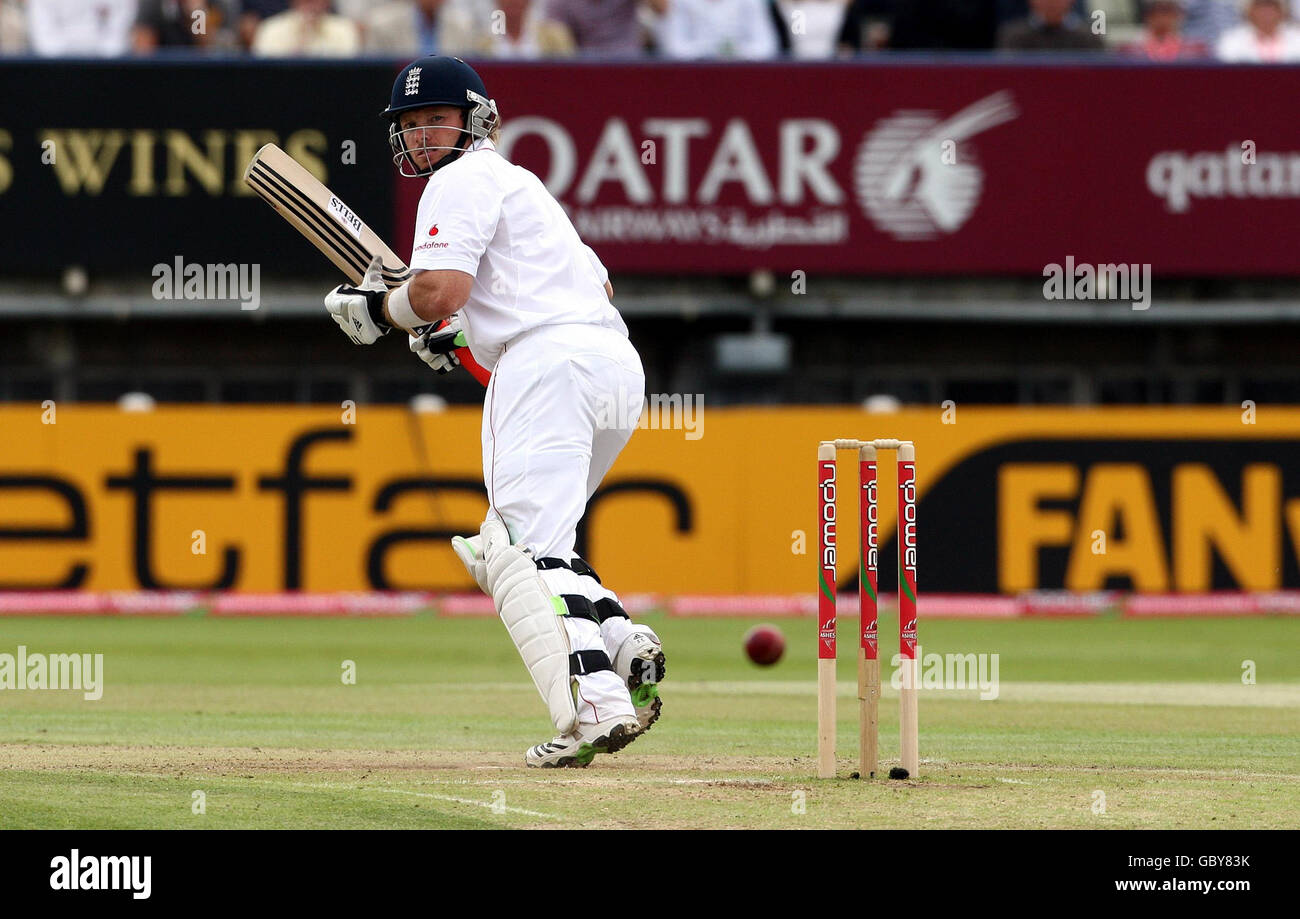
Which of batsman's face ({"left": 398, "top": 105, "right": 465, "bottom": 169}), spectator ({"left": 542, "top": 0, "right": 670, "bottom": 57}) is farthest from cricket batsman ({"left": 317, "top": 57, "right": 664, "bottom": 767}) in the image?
spectator ({"left": 542, "top": 0, "right": 670, "bottom": 57})

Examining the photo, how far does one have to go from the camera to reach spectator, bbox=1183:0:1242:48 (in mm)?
18859

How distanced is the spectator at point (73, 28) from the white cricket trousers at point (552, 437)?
38.9 feet

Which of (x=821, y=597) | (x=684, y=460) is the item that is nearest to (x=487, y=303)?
(x=821, y=597)

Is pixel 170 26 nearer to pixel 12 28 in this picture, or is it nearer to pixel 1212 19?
pixel 12 28

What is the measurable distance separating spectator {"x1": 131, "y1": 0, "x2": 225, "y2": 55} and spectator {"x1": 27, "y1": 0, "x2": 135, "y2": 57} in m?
0.19

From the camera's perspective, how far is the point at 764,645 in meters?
11.6

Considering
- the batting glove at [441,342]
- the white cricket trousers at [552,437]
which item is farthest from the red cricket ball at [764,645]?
the white cricket trousers at [552,437]

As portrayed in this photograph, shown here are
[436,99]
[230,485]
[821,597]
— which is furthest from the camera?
[230,485]

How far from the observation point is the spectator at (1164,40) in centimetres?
1820

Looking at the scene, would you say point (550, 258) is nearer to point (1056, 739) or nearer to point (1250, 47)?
point (1056, 739)

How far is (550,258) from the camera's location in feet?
23.6

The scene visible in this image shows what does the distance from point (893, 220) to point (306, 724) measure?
10142mm

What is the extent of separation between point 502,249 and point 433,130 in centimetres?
48

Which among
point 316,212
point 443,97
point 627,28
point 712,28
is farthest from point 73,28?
point 443,97
